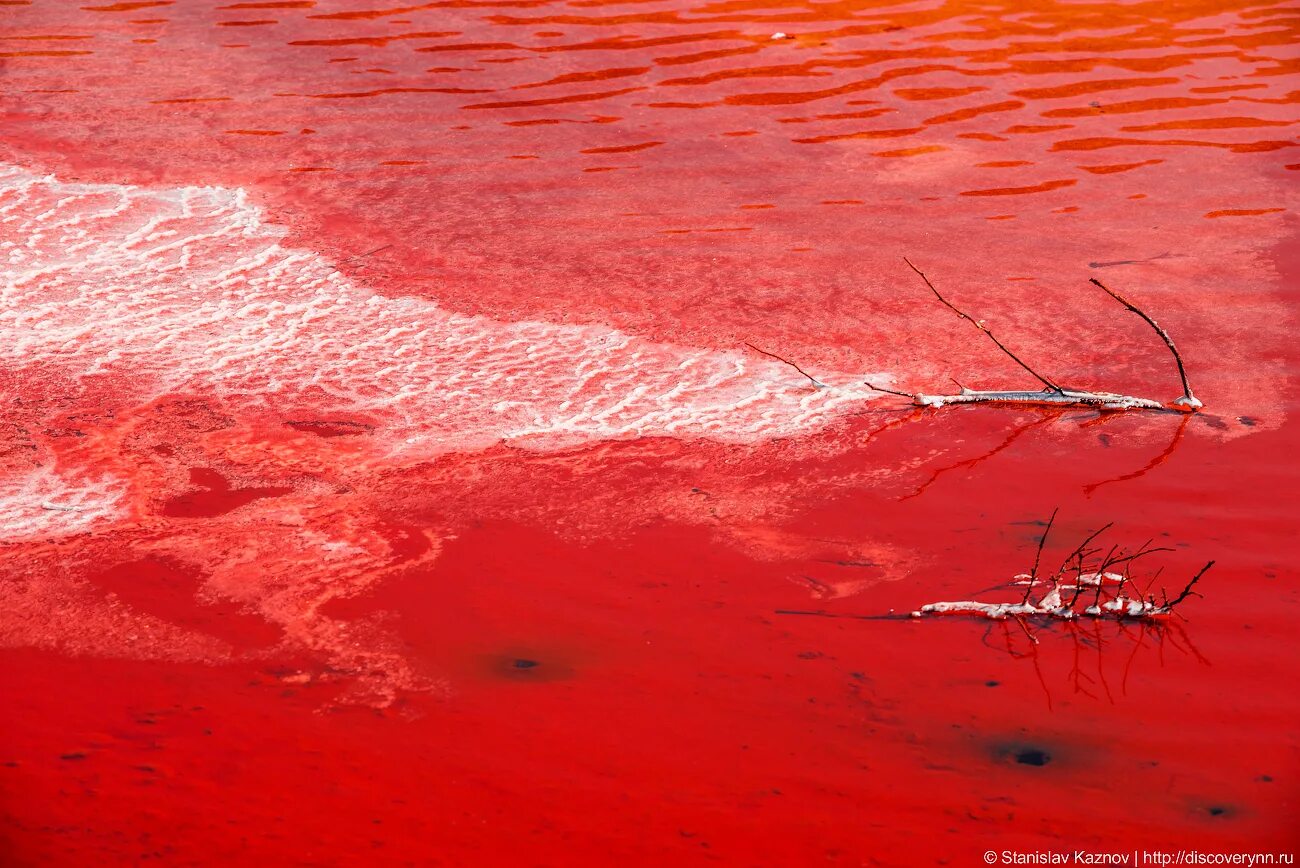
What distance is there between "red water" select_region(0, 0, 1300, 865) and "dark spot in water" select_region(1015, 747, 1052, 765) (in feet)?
0.05

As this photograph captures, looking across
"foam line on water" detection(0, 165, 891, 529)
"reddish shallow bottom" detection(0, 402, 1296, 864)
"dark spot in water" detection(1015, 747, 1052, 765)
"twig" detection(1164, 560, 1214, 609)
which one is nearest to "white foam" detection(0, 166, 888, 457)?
"foam line on water" detection(0, 165, 891, 529)

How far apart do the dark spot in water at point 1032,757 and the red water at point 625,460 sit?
15 mm

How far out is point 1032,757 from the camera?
2818 mm

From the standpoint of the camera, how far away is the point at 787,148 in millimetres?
7078

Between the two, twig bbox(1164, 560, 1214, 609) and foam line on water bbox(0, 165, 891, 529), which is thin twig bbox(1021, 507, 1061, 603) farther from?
foam line on water bbox(0, 165, 891, 529)

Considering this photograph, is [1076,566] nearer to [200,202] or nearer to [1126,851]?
[1126,851]

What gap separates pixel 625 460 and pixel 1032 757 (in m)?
1.73

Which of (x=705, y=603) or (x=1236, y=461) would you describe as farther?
(x=1236, y=461)

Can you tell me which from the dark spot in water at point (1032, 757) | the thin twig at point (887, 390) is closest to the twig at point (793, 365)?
the thin twig at point (887, 390)

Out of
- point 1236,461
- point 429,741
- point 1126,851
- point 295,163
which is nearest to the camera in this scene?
point 1126,851

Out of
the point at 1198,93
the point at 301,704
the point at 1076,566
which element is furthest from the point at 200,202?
the point at 1198,93

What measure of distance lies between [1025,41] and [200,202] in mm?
5397

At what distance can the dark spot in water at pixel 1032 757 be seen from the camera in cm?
280

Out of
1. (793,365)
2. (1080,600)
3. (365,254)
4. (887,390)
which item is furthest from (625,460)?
(365,254)
